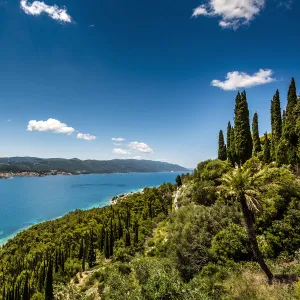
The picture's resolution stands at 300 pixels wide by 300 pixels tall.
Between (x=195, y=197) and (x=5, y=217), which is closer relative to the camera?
(x=195, y=197)

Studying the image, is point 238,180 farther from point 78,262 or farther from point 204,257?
point 78,262

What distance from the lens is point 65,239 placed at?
250 feet

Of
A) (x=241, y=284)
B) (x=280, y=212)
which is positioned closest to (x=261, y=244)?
(x=280, y=212)

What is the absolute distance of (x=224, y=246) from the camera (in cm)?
2248

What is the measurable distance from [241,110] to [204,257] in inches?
980

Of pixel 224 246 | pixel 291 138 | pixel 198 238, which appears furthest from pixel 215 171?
pixel 224 246

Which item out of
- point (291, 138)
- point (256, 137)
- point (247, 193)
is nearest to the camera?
point (247, 193)

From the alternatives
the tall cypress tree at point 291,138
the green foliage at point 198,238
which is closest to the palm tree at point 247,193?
the green foliage at point 198,238

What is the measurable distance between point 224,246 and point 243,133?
20.5m

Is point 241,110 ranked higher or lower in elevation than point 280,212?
higher

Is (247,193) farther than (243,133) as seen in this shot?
No

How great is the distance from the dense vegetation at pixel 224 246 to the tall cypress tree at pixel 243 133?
6.1 inches

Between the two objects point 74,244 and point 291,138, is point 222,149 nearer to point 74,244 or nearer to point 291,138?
point 291,138

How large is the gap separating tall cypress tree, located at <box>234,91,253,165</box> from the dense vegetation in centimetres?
15
